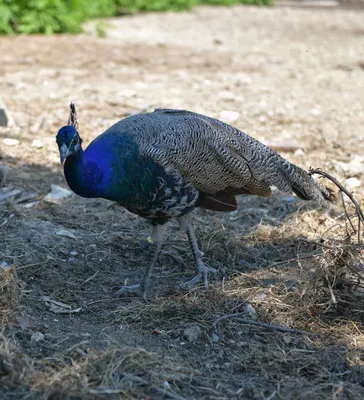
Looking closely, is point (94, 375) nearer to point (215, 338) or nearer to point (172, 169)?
point (215, 338)

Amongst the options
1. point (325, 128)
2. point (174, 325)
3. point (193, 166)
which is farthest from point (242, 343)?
point (325, 128)

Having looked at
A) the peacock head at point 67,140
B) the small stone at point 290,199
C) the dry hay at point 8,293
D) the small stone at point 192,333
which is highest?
the peacock head at point 67,140

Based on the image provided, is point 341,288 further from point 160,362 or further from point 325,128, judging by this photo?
point 325,128

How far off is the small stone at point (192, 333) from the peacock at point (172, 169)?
60cm

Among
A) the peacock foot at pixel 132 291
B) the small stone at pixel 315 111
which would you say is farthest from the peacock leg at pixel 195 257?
the small stone at pixel 315 111

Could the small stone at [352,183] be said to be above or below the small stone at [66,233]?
below

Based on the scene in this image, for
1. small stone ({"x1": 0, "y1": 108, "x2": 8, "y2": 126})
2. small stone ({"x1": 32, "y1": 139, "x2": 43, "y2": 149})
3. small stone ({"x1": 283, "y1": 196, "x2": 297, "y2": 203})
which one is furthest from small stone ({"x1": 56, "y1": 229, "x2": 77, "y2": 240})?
small stone ({"x1": 0, "y1": 108, "x2": 8, "y2": 126})

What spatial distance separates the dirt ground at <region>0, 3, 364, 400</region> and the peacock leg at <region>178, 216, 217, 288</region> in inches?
3.8

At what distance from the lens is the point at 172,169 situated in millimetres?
4457

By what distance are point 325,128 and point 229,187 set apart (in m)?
3.62

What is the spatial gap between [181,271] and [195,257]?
0.23m

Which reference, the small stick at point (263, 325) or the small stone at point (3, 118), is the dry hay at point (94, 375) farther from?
the small stone at point (3, 118)

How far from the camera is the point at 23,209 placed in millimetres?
5590

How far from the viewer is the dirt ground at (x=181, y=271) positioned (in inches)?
140
